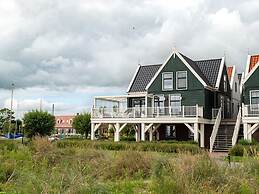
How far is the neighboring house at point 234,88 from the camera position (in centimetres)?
4266

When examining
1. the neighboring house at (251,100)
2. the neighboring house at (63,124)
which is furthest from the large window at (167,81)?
the neighboring house at (63,124)

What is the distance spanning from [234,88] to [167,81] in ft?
37.5

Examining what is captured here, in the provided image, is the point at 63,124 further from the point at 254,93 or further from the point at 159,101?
the point at 254,93

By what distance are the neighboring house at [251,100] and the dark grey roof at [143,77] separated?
9909 millimetres

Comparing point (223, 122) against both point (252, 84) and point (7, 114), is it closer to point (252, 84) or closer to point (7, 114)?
point (252, 84)

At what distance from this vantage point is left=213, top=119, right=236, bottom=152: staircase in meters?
30.9

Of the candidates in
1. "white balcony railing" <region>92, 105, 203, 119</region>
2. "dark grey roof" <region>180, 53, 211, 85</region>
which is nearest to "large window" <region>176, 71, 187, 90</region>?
"dark grey roof" <region>180, 53, 211, 85</region>

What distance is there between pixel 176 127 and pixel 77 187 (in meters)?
31.0

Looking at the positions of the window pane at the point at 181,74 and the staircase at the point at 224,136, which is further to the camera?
the window pane at the point at 181,74

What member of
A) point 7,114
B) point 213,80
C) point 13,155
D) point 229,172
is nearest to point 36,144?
point 13,155

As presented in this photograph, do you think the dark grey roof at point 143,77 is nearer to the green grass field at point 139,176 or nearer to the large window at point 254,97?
the large window at point 254,97

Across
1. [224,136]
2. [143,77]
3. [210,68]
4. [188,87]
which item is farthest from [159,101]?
[224,136]

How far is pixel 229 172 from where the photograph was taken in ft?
28.0

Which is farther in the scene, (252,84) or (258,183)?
(252,84)
